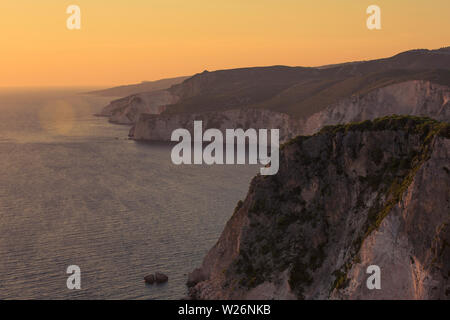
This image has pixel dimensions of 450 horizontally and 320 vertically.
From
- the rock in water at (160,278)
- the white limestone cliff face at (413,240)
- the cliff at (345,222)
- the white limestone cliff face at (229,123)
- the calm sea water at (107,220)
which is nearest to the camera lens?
the white limestone cliff face at (413,240)

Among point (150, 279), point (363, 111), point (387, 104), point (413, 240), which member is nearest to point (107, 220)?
point (150, 279)

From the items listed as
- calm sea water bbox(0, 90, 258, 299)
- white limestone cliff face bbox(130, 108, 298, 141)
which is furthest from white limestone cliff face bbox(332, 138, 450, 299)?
white limestone cliff face bbox(130, 108, 298, 141)

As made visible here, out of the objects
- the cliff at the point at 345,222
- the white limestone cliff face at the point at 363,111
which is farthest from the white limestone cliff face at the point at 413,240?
the white limestone cliff face at the point at 363,111

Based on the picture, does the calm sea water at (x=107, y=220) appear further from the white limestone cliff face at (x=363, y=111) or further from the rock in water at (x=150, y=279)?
the white limestone cliff face at (x=363, y=111)
